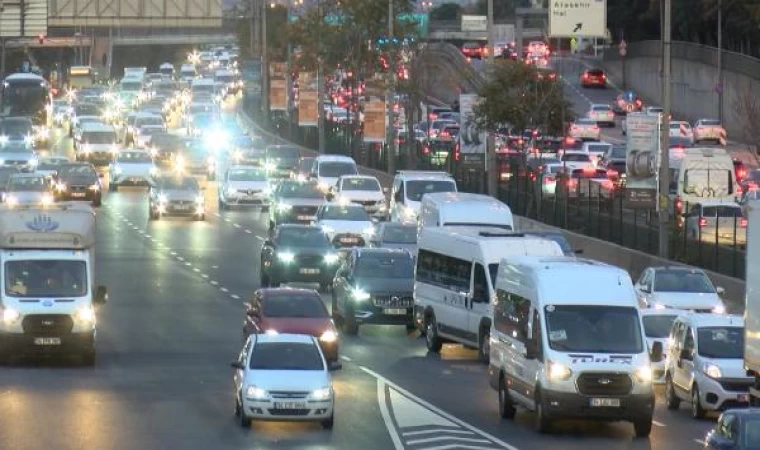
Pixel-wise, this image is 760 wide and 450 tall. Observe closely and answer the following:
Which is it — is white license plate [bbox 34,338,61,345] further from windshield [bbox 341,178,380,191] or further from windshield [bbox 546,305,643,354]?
windshield [bbox 341,178,380,191]

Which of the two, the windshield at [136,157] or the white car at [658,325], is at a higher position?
the windshield at [136,157]

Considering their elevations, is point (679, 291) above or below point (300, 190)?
below

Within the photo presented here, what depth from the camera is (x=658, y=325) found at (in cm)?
3522

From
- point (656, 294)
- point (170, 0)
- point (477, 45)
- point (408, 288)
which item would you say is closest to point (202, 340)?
point (408, 288)

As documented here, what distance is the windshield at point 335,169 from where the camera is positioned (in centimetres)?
7038

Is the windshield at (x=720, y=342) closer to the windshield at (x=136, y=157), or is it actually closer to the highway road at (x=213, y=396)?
the highway road at (x=213, y=396)

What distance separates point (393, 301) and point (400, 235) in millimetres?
9040

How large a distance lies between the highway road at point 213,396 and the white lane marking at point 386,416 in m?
0.02

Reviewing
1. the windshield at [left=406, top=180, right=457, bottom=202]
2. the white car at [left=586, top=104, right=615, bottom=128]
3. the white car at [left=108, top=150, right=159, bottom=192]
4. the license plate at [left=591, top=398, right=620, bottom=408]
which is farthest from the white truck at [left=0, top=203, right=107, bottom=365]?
the white car at [left=586, top=104, right=615, bottom=128]

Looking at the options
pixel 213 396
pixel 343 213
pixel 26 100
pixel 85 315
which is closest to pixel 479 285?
pixel 213 396

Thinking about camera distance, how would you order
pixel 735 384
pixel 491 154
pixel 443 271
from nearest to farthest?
pixel 735 384, pixel 443 271, pixel 491 154

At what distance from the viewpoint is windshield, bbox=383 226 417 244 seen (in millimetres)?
49188

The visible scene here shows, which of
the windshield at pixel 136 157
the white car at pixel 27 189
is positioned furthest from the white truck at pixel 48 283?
the windshield at pixel 136 157

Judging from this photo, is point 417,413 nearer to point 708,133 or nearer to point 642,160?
point 642,160
